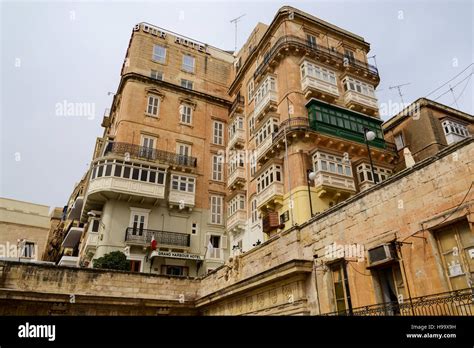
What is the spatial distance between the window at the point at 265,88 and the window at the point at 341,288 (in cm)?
1824

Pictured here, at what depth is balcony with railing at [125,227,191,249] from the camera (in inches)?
997

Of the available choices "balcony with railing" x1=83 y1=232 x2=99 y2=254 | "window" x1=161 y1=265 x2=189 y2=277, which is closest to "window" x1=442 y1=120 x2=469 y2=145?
"window" x1=161 y1=265 x2=189 y2=277

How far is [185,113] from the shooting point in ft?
107

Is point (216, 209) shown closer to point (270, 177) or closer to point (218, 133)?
point (218, 133)

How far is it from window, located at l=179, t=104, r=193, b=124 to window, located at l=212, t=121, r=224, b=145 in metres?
2.73

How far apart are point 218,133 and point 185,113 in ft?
12.4

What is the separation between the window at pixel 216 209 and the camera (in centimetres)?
3003

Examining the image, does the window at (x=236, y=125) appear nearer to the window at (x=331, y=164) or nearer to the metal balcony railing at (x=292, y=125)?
the metal balcony railing at (x=292, y=125)

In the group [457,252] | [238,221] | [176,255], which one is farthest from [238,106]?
[457,252]

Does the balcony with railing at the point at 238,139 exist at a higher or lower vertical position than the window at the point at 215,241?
higher

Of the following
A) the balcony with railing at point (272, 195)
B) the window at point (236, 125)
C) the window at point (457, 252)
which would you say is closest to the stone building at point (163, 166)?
the window at point (236, 125)
